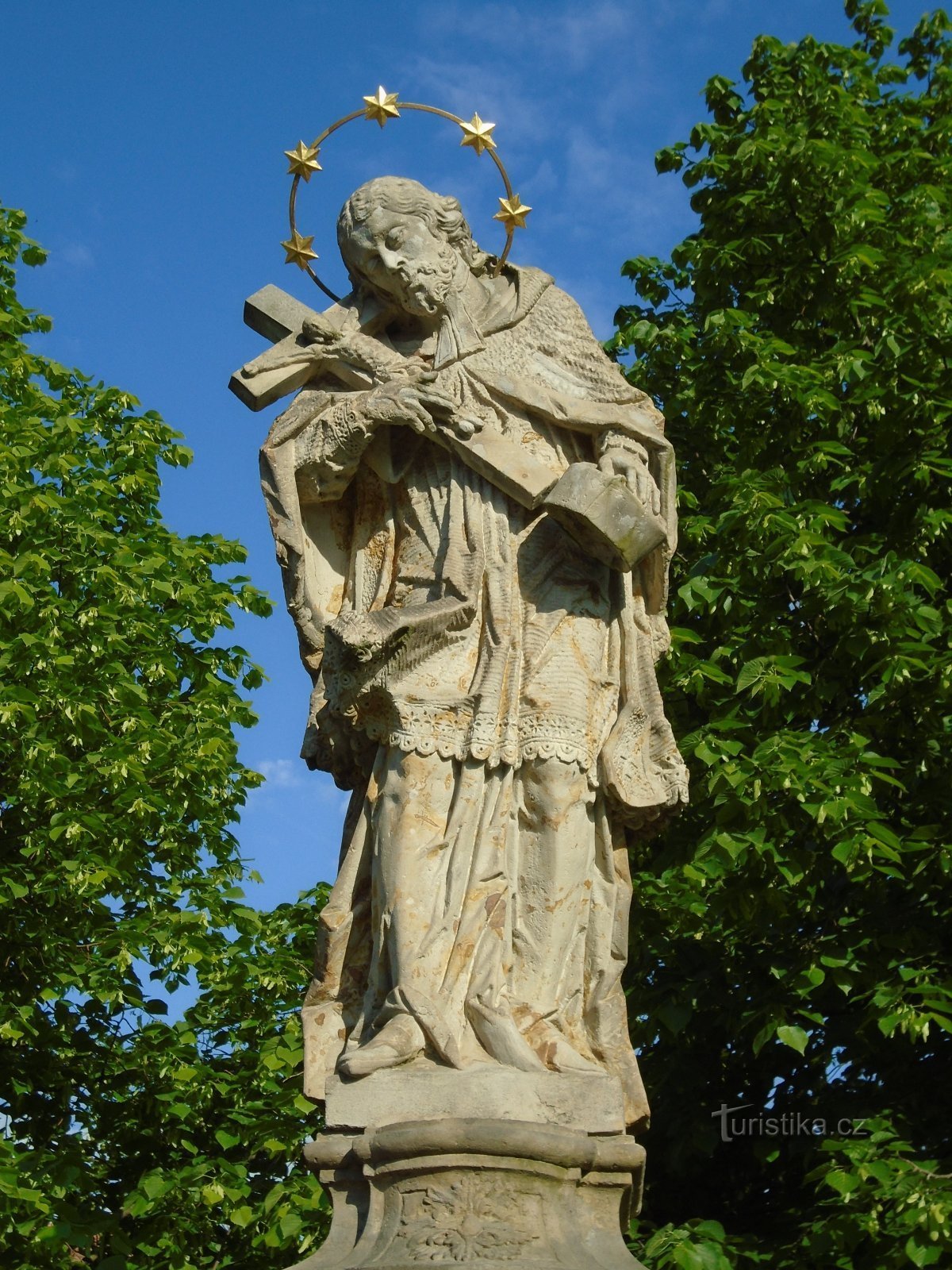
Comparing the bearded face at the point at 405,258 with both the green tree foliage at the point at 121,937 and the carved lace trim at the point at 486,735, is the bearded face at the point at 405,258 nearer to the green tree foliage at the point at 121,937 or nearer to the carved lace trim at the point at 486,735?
the carved lace trim at the point at 486,735

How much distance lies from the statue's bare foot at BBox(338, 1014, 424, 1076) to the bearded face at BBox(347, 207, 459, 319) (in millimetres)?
2566

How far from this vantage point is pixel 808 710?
10.5m

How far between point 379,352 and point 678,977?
5.17 meters

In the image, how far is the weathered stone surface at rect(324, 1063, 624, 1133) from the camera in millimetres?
5402

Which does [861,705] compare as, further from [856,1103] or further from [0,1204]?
[0,1204]

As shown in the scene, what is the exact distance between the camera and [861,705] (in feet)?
35.7

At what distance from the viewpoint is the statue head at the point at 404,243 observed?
21.6 feet

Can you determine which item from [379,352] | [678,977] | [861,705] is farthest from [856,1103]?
[379,352]

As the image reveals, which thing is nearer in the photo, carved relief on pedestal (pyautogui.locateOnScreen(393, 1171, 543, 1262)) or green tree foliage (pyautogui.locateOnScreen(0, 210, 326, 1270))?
carved relief on pedestal (pyautogui.locateOnScreen(393, 1171, 543, 1262))

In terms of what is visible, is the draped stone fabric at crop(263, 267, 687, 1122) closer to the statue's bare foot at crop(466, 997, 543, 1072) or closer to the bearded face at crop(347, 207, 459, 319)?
the statue's bare foot at crop(466, 997, 543, 1072)

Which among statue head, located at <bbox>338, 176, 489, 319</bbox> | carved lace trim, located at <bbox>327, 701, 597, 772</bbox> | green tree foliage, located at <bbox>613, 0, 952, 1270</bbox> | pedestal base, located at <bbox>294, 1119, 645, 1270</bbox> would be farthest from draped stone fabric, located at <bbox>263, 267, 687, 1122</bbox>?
green tree foliage, located at <bbox>613, 0, 952, 1270</bbox>

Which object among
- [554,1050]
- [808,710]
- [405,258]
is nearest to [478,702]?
[554,1050]

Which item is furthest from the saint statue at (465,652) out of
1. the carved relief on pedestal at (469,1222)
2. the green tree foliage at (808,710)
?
the green tree foliage at (808,710)

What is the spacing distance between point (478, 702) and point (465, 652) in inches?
8.4
